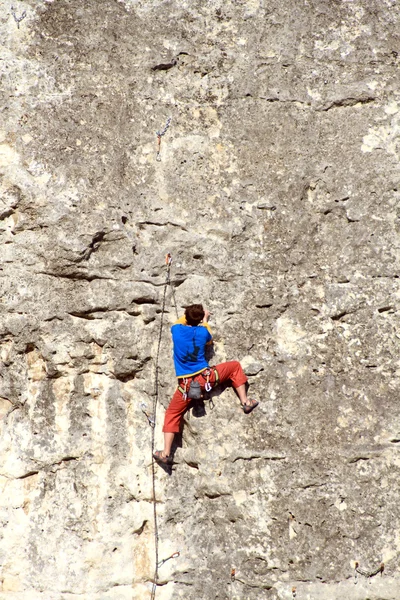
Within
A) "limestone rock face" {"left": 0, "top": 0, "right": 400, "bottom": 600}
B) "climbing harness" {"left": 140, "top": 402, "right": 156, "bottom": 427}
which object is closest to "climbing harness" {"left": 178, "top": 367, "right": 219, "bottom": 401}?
"limestone rock face" {"left": 0, "top": 0, "right": 400, "bottom": 600}

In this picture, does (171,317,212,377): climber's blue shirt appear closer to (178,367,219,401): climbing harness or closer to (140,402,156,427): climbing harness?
(178,367,219,401): climbing harness

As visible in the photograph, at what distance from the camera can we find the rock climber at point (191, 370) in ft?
16.7

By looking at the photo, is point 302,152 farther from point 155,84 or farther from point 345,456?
point 345,456

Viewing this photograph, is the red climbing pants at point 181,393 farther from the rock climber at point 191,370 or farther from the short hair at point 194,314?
the short hair at point 194,314

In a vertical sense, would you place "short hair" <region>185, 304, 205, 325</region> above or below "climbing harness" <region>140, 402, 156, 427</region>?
above

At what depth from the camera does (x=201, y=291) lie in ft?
17.5

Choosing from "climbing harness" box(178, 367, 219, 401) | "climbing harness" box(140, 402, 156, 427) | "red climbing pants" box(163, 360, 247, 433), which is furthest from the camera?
"climbing harness" box(140, 402, 156, 427)

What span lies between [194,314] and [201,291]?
1.04 feet

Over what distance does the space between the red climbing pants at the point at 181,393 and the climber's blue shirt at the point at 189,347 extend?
0.07 m

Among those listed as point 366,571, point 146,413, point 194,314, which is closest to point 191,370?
point 194,314

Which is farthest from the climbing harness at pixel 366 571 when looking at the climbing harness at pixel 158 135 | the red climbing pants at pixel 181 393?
the climbing harness at pixel 158 135

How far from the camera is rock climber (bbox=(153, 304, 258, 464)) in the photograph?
5.10m

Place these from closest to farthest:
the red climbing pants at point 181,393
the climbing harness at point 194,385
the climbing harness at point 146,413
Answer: the climbing harness at point 194,385 < the red climbing pants at point 181,393 < the climbing harness at point 146,413

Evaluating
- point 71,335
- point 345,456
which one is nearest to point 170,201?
point 71,335
